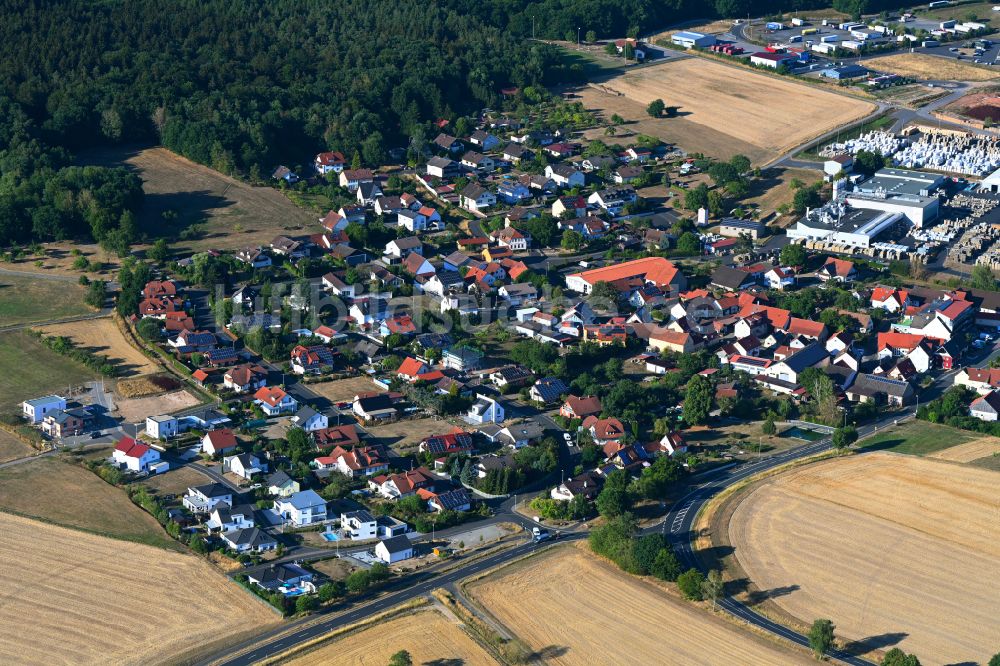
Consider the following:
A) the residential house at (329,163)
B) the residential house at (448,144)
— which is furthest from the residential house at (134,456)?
the residential house at (448,144)

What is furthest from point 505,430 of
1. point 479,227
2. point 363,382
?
point 479,227

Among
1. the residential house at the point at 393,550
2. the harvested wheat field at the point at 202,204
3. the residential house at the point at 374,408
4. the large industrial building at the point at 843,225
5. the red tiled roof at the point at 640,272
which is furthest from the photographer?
the harvested wheat field at the point at 202,204

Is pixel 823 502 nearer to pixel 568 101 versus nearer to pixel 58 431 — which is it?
pixel 58 431

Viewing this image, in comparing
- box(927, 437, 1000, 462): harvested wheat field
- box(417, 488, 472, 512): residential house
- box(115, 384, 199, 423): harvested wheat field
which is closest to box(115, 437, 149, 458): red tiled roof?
box(115, 384, 199, 423): harvested wheat field

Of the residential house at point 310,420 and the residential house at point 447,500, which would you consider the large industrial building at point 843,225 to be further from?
the residential house at point 447,500

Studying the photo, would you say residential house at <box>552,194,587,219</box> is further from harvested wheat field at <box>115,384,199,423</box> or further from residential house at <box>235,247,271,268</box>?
harvested wheat field at <box>115,384,199,423</box>

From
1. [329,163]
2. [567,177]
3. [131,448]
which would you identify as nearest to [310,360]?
[131,448]
